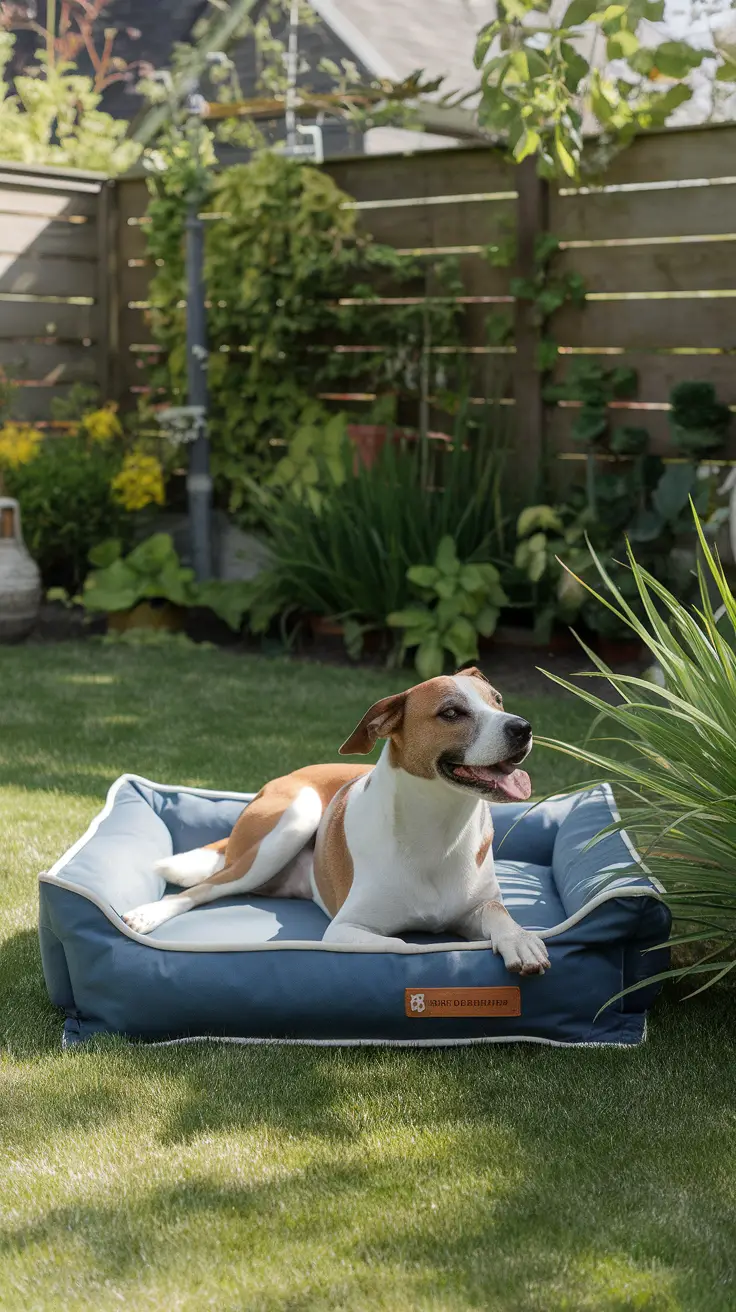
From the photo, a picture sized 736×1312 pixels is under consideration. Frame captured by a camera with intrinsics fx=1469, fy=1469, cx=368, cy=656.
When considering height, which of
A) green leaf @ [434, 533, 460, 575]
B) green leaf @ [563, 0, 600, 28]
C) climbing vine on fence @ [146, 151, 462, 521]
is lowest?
green leaf @ [434, 533, 460, 575]

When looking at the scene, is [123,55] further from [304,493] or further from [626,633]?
[626,633]

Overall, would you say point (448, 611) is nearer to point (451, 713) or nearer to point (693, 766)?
point (693, 766)

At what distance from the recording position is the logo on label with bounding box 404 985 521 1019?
9.36 ft

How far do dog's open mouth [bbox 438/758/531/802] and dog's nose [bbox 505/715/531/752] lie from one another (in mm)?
50

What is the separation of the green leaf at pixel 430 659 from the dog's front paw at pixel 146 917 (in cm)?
288

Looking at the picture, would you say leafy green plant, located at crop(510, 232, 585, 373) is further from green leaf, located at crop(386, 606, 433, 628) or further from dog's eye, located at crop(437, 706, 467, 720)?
dog's eye, located at crop(437, 706, 467, 720)

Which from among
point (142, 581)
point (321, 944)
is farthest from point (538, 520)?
point (321, 944)

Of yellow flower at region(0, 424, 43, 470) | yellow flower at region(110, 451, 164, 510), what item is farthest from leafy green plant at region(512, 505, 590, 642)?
yellow flower at region(0, 424, 43, 470)

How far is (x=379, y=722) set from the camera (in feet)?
9.89

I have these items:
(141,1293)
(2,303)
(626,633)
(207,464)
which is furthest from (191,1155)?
(2,303)

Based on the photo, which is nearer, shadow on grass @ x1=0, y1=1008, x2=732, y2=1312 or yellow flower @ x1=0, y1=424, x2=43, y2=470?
shadow on grass @ x1=0, y1=1008, x2=732, y2=1312

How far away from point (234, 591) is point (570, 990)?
4.47 m

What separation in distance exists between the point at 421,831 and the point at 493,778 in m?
0.22

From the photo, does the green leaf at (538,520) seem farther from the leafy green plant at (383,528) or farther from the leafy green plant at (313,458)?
the leafy green plant at (313,458)
